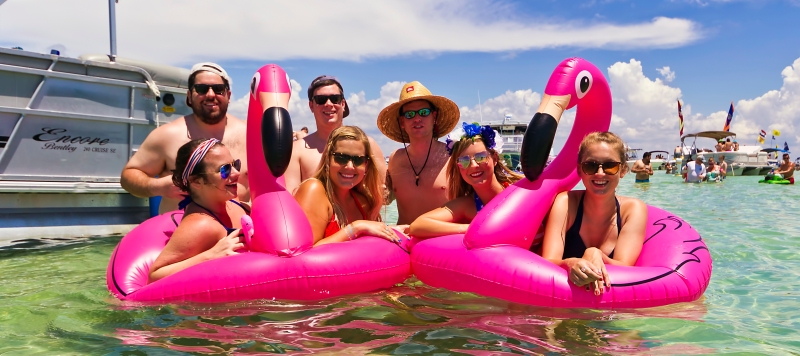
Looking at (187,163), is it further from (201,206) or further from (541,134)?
(541,134)

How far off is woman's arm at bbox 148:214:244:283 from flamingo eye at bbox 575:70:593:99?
2.37m

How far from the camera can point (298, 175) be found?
4961mm

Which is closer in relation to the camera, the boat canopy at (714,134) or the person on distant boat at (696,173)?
the person on distant boat at (696,173)

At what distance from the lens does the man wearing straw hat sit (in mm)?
4625

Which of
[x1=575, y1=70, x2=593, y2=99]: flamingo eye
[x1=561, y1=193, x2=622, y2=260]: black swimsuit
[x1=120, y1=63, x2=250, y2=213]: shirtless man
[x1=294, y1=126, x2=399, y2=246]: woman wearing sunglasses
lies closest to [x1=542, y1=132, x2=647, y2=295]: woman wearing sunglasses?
[x1=561, y1=193, x2=622, y2=260]: black swimsuit

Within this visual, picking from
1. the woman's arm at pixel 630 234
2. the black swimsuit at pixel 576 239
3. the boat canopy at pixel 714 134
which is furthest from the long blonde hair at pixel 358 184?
the boat canopy at pixel 714 134

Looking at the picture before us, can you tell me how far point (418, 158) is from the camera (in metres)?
4.69

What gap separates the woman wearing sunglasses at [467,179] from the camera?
3.88 meters

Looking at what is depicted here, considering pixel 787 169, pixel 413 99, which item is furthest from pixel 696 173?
pixel 413 99

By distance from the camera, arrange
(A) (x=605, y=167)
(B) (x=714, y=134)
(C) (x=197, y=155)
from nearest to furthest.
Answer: (A) (x=605, y=167) < (C) (x=197, y=155) < (B) (x=714, y=134)

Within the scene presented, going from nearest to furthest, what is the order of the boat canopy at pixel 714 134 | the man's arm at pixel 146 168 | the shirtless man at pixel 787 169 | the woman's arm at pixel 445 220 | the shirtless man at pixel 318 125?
the woman's arm at pixel 445 220 → the man's arm at pixel 146 168 → the shirtless man at pixel 318 125 → the shirtless man at pixel 787 169 → the boat canopy at pixel 714 134

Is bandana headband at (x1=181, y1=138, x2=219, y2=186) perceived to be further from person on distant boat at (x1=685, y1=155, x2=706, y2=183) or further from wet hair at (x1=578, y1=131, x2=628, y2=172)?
person on distant boat at (x1=685, y1=155, x2=706, y2=183)

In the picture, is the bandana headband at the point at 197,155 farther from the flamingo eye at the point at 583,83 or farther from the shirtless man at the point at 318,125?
the flamingo eye at the point at 583,83

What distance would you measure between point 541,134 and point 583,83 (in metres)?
0.53
